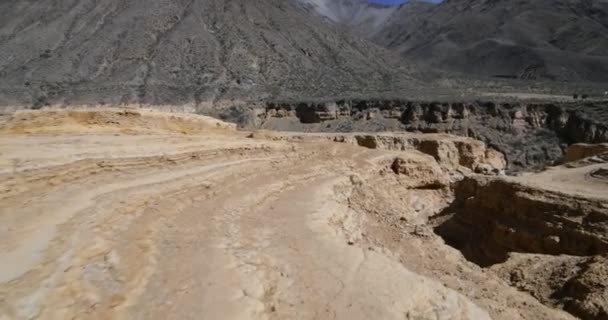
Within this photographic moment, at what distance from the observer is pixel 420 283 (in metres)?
5.98

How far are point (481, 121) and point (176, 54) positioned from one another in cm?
3352

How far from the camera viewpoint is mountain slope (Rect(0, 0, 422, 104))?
47375mm

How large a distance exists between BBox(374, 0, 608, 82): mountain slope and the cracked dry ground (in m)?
79.2

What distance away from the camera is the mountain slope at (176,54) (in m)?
47.4

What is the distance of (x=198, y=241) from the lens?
674 centimetres

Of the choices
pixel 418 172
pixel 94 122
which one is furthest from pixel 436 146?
pixel 94 122

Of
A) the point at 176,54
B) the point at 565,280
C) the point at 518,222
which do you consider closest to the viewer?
the point at 565,280

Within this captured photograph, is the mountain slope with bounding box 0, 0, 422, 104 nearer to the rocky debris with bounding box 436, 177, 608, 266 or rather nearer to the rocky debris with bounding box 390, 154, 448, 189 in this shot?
the rocky debris with bounding box 390, 154, 448, 189

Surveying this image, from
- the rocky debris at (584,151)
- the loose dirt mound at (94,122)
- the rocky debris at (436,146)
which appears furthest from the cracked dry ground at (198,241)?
the rocky debris at (584,151)

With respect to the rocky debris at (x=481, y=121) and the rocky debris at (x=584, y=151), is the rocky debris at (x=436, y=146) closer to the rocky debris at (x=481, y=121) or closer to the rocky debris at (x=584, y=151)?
the rocky debris at (x=584, y=151)

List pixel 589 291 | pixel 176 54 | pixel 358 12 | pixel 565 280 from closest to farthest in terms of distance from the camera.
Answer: pixel 589 291
pixel 565 280
pixel 176 54
pixel 358 12

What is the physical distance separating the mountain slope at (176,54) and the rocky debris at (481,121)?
7.07 metres

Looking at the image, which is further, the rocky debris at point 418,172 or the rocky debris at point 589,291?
the rocky debris at point 418,172

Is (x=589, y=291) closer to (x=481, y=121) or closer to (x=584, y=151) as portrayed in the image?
(x=584, y=151)
